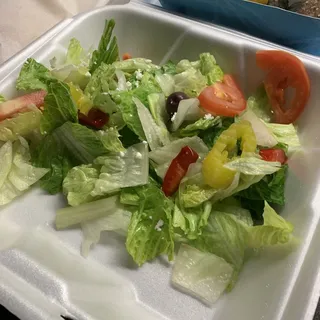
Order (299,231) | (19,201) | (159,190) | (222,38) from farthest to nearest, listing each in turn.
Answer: (222,38)
(19,201)
(159,190)
(299,231)

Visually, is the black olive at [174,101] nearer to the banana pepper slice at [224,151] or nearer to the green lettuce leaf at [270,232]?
the banana pepper slice at [224,151]

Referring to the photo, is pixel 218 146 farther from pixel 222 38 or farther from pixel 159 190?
pixel 222 38

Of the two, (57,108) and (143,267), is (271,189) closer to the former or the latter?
(143,267)

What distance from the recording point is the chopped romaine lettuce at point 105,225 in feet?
A: 3.18

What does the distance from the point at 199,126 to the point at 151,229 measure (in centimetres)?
26

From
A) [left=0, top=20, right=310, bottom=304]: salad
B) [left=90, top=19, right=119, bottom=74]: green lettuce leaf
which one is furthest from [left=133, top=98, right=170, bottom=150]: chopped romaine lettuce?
[left=90, top=19, right=119, bottom=74]: green lettuce leaf

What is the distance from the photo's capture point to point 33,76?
1.11 metres

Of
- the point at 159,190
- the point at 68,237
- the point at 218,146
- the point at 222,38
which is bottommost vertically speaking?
the point at 68,237

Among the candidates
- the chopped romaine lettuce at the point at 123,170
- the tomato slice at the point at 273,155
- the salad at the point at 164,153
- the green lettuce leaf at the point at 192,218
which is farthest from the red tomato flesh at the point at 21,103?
the tomato slice at the point at 273,155

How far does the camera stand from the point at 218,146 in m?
0.94

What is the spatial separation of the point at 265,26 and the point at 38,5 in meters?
0.79

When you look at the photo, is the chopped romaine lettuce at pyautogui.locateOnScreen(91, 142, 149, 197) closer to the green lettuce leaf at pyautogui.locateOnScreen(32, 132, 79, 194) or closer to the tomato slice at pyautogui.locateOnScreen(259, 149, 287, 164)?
the green lettuce leaf at pyautogui.locateOnScreen(32, 132, 79, 194)

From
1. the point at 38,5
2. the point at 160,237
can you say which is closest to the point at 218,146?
the point at 160,237

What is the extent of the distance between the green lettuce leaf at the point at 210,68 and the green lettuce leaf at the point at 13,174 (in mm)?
470
